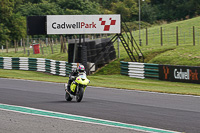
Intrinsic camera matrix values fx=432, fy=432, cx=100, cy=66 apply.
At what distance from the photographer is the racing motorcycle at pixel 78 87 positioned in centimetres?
1356

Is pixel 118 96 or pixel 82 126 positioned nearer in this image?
pixel 82 126

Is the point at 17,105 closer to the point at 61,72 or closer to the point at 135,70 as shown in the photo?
the point at 135,70

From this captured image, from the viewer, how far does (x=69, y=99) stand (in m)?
14.5

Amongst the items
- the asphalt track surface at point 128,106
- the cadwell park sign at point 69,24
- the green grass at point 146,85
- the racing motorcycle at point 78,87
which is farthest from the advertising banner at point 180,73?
the racing motorcycle at point 78,87

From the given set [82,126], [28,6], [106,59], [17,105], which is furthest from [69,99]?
[28,6]

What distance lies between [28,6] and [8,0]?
1066 centimetres

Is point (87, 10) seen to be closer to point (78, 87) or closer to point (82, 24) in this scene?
point (82, 24)

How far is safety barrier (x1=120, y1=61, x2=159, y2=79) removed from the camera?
27528 millimetres

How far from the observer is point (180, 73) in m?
25.5

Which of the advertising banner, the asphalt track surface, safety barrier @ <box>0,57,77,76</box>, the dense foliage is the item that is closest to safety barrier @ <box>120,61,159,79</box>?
the advertising banner

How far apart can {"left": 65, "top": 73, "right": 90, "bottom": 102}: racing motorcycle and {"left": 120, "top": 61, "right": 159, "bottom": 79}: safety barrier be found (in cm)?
1347

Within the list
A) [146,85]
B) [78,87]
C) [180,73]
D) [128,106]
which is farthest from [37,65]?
[128,106]

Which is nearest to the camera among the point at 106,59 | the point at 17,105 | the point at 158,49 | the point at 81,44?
the point at 17,105

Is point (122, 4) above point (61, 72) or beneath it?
above
